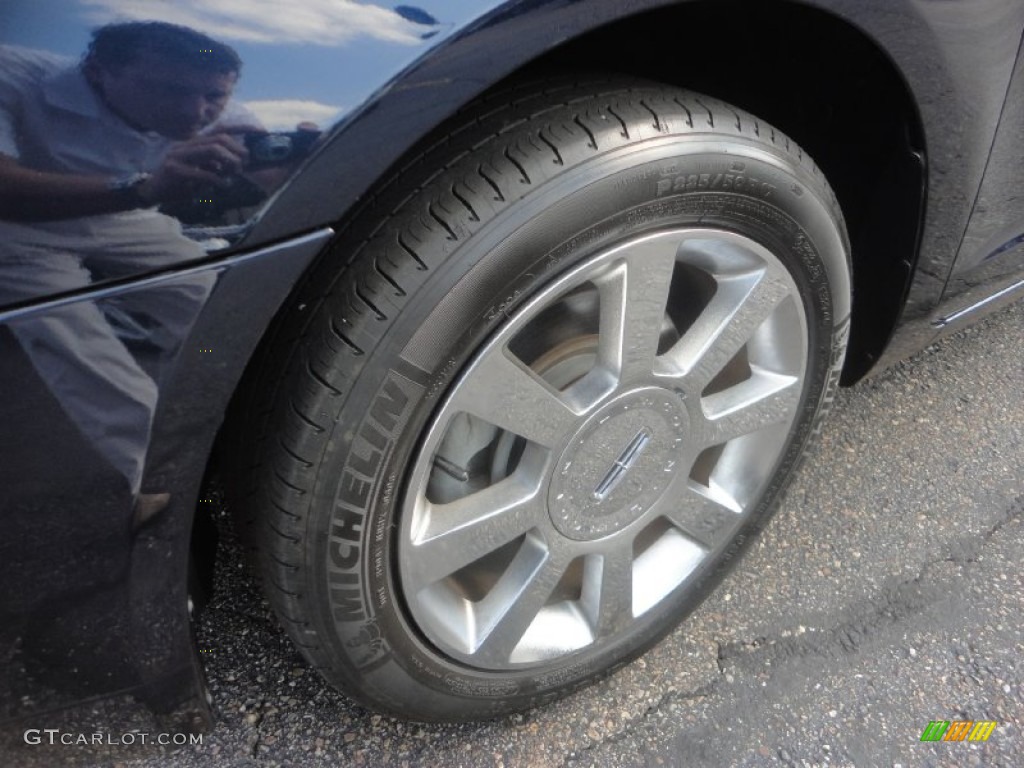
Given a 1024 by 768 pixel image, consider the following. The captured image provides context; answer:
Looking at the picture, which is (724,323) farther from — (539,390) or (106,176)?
(106,176)

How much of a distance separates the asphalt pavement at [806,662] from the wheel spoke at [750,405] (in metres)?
0.49

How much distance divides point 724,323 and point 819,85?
19.1 inches

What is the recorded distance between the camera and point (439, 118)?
0.95m

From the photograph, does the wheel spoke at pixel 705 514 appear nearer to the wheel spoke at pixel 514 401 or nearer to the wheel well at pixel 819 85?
the wheel spoke at pixel 514 401

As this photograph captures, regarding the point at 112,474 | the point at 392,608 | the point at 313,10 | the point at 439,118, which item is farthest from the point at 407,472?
the point at 313,10

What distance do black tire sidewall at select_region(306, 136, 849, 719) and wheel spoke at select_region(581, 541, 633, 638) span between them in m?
0.16

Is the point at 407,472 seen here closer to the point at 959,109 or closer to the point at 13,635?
the point at 13,635

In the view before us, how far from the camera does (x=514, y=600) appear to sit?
1386 mm

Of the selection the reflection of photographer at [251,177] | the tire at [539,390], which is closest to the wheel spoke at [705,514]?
the tire at [539,390]

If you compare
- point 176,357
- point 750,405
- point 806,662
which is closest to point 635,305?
point 750,405

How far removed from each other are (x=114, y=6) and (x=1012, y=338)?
2555 mm

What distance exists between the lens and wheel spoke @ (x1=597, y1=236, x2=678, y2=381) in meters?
1.21

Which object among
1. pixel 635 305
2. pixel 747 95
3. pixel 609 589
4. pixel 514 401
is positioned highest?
pixel 747 95

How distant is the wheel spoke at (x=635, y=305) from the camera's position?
1211 mm
